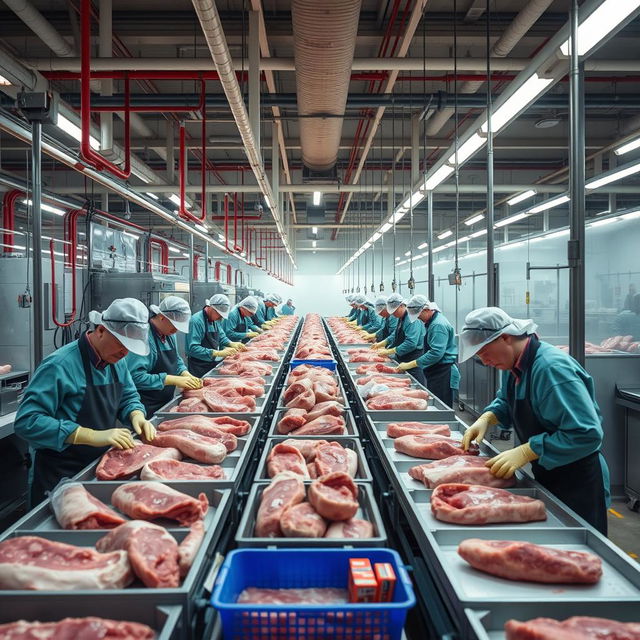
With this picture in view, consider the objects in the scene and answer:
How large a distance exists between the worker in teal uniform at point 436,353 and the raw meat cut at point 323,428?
3.12 meters

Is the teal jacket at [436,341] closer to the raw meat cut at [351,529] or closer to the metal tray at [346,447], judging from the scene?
the metal tray at [346,447]

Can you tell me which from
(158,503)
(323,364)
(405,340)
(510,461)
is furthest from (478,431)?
(405,340)

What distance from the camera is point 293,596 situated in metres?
1.71

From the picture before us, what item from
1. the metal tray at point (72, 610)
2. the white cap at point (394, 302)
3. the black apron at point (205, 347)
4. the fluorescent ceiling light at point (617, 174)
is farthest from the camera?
the white cap at point (394, 302)

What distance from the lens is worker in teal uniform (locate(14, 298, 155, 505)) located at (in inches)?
118

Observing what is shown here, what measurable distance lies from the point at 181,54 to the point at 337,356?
5238 mm

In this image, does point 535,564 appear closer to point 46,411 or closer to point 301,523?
→ point 301,523

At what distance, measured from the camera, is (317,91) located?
18.0ft

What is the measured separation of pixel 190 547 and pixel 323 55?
14.2 ft

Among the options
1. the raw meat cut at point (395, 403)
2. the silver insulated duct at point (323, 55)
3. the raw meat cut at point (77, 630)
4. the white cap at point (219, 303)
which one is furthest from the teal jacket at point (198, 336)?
the raw meat cut at point (77, 630)

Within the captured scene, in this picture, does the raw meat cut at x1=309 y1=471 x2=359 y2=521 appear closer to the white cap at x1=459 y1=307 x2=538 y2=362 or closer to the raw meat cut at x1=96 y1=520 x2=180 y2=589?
the raw meat cut at x1=96 y1=520 x2=180 y2=589

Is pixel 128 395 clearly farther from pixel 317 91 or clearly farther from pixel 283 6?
pixel 283 6

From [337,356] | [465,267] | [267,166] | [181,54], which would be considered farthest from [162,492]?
[267,166]

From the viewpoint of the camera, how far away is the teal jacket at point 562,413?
2533mm
